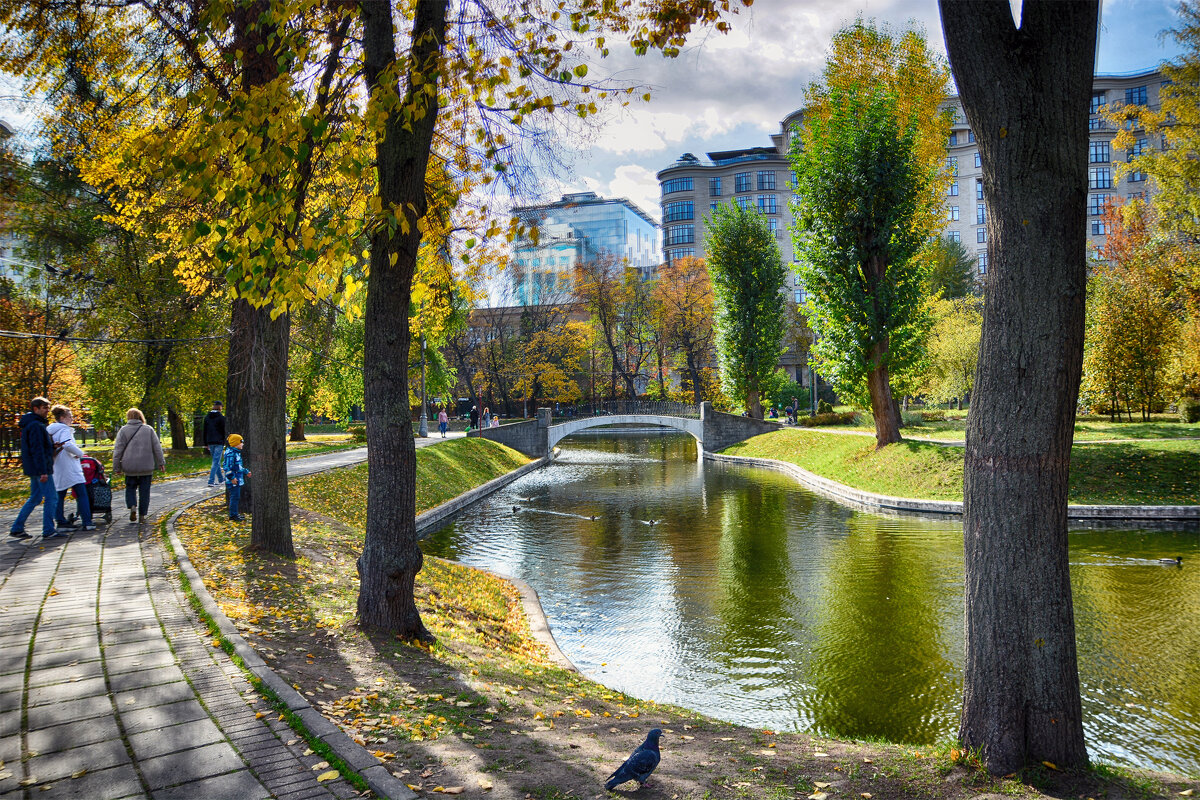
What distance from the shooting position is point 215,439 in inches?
664

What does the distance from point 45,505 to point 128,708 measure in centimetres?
703

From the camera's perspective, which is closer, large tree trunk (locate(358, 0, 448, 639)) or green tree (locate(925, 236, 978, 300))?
large tree trunk (locate(358, 0, 448, 639))

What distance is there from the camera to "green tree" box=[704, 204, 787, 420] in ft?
130

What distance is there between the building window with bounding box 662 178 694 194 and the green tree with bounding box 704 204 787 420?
36221 millimetres

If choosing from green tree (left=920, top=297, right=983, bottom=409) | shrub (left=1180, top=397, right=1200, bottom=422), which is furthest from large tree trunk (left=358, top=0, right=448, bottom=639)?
green tree (left=920, top=297, right=983, bottom=409)

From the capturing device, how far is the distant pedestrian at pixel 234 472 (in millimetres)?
11844

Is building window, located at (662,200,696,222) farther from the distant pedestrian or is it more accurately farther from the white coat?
the white coat

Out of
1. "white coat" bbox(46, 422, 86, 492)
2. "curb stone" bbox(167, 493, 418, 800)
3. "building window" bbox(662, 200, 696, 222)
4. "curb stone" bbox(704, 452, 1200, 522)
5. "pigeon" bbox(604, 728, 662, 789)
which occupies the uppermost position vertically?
"building window" bbox(662, 200, 696, 222)

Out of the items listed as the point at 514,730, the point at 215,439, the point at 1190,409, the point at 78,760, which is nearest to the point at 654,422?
the point at 1190,409

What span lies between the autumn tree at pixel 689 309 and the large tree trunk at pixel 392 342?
4356 cm

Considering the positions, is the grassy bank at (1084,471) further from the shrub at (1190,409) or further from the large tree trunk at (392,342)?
the large tree trunk at (392,342)

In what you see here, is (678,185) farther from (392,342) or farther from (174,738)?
(174,738)

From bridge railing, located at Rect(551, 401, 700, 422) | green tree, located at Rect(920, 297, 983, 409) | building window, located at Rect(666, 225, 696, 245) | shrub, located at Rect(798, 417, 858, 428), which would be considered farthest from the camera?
building window, located at Rect(666, 225, 696, 245)


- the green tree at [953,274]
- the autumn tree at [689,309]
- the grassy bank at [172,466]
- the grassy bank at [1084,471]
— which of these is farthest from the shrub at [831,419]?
the grassy bank at [172,466]
